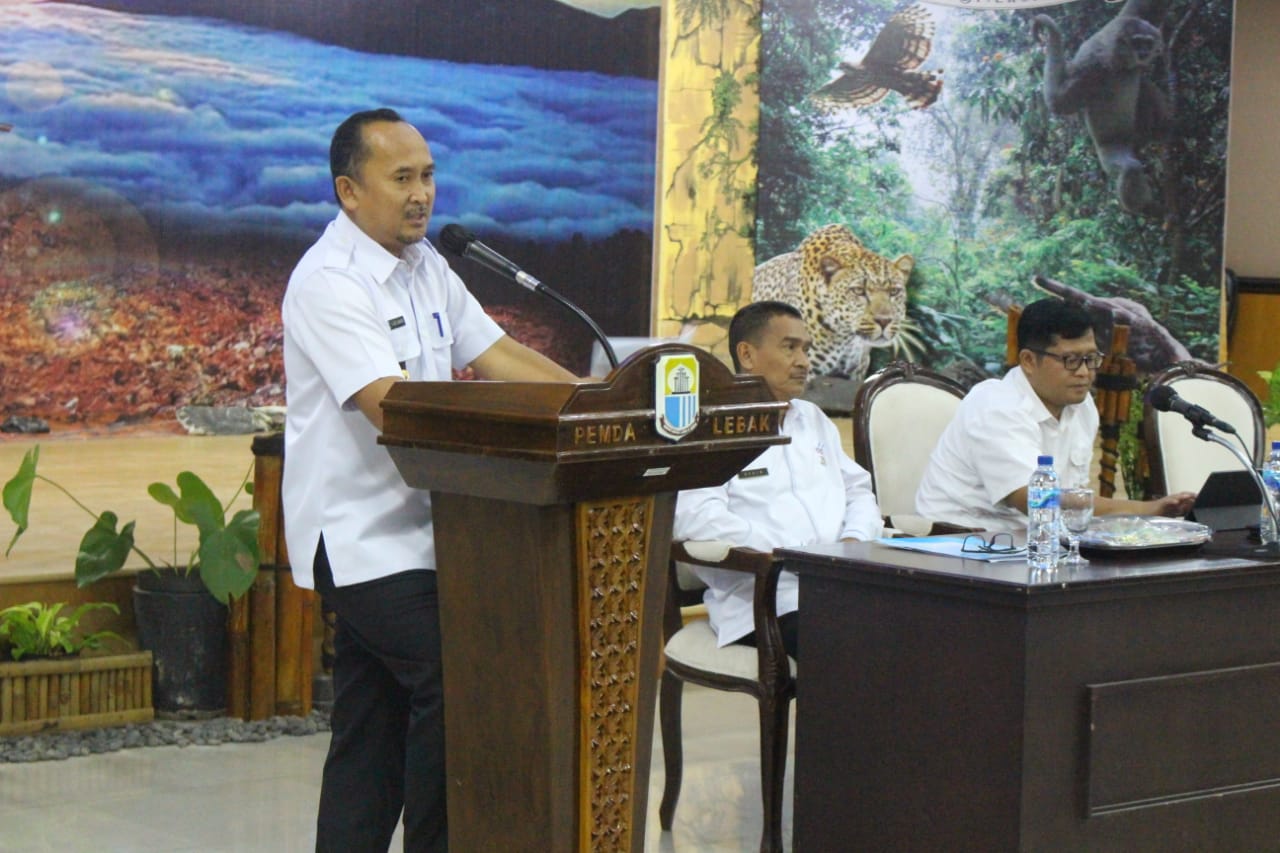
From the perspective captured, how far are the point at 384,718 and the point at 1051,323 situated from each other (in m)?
1.94

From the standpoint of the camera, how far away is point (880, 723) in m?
2.86

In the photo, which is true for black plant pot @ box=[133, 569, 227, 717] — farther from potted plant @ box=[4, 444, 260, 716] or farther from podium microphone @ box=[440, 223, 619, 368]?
podium microphone @ box=[440, 223, 619, 368]

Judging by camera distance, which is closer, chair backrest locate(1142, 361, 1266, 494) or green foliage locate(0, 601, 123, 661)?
green foliage locate(0, 601, 123, 661)

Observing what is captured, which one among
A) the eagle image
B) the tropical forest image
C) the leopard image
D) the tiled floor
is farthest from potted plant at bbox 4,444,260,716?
the eagle image

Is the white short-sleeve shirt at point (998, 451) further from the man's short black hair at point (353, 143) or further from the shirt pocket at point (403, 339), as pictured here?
the man's short black hair at point (353, 143)

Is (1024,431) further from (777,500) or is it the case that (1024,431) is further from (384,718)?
(384,718)

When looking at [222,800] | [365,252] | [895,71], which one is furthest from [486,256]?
[895,71]

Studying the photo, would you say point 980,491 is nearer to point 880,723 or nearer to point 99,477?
point 880,723

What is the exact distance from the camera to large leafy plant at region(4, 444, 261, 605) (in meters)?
4.09

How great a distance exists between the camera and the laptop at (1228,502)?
3346 millimetres

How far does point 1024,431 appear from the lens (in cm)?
375

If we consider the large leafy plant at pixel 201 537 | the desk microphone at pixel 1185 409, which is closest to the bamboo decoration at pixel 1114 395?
the desk microphone at pixel 1185 409

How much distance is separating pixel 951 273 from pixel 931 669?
481 cm

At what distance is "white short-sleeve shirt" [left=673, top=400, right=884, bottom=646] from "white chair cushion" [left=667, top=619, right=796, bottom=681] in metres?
0.03
